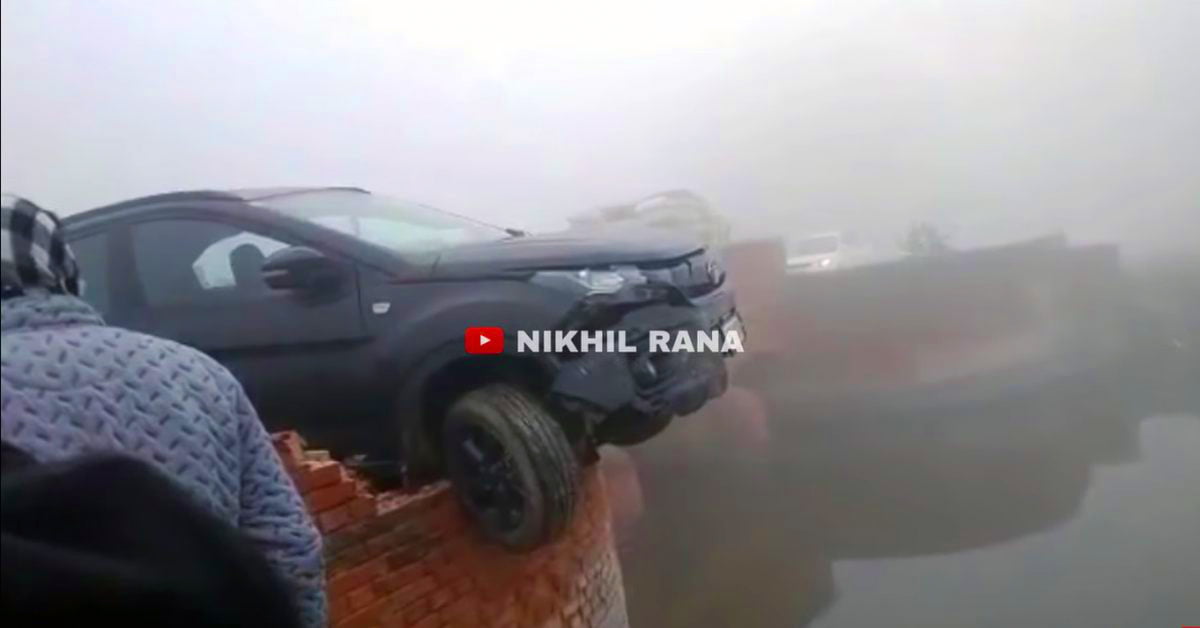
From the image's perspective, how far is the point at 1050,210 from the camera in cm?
230

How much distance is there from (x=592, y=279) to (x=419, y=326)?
371 millimetres

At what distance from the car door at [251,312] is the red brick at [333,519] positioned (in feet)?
0.93

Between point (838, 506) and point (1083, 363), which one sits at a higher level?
point (1083, 363)

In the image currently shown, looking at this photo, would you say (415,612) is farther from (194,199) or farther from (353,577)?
(194,199)

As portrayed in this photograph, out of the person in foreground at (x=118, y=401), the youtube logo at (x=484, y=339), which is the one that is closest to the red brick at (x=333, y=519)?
the youtube logo at (x=484, y=339)

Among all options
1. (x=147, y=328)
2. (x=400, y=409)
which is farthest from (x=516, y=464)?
(x=147, y=328)

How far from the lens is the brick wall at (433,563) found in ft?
5.09

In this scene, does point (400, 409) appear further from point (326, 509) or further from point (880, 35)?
point (880, 35)

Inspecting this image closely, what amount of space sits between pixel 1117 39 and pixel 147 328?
86.8 inches

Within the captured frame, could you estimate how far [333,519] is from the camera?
1.56 meters

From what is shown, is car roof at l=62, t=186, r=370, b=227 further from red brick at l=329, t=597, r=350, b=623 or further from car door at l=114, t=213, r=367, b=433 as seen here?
red brick at l=329, t=597, r=350, b=623

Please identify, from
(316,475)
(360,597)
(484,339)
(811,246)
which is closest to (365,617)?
(360,597)

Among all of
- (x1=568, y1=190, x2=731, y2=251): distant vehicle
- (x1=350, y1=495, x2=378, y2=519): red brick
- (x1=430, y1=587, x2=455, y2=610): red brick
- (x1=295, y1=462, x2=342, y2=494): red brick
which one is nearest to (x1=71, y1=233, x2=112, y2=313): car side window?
(x1=295, y1=462, x2=342, y2=494): red brick

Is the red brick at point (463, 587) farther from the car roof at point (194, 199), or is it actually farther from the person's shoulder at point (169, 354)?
the person's shoulder at point (169, 354)
